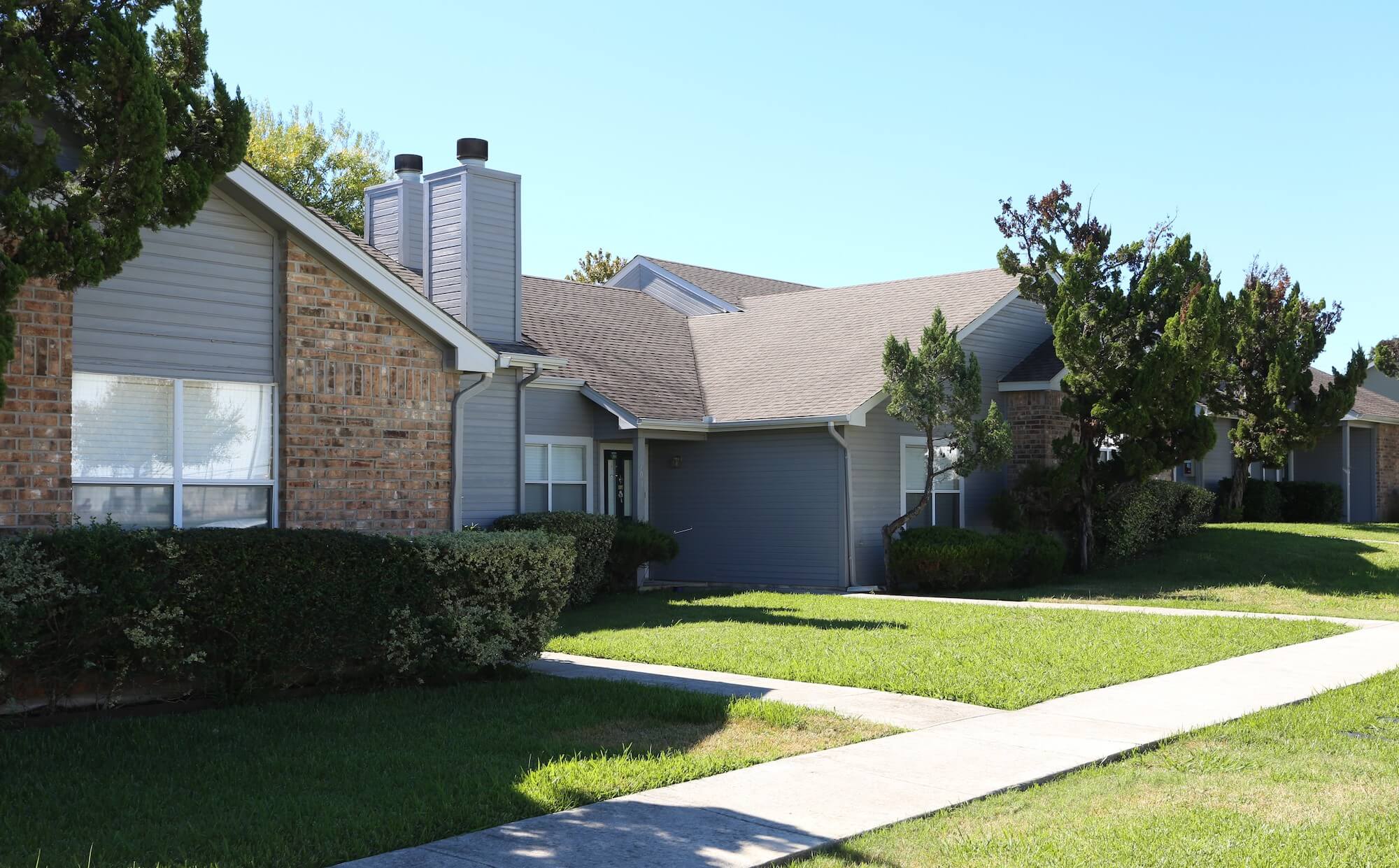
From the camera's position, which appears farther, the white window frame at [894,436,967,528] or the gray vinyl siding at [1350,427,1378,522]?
the gray vinyl siding at [1350,427,1378,522]

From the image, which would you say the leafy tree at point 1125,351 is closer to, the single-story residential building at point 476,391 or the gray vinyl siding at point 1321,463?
the single-story residential building at point 476,391

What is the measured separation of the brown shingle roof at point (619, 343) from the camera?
21250 mm

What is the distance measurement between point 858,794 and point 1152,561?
16717mm

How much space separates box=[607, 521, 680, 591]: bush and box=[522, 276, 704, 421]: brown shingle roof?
1898 millimetres

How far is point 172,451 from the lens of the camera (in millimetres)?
10969

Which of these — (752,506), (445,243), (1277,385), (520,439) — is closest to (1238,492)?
(1277,385)

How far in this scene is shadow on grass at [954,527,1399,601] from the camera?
19516 millimetres

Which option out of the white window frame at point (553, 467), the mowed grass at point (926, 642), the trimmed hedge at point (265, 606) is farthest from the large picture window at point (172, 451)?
the white window frame at point (553, 467)

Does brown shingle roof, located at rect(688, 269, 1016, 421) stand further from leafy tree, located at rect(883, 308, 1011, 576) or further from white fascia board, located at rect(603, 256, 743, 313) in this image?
leafy tree, located at rect(883, 308, 1011, 576)

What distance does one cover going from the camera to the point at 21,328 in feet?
32.1

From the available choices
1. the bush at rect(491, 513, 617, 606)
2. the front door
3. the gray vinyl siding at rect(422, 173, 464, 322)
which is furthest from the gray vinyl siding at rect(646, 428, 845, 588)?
the gray vinyl siding at rect(422, 173, 464, 322)

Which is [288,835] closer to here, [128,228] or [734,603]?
[128,228]

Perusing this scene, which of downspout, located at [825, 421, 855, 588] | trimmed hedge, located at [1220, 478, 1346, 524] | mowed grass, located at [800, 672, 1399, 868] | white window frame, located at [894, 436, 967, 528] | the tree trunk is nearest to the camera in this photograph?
mowed grass, located at [800, 672, 1399, 868]

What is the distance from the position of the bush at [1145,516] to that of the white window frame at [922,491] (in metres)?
2.47
